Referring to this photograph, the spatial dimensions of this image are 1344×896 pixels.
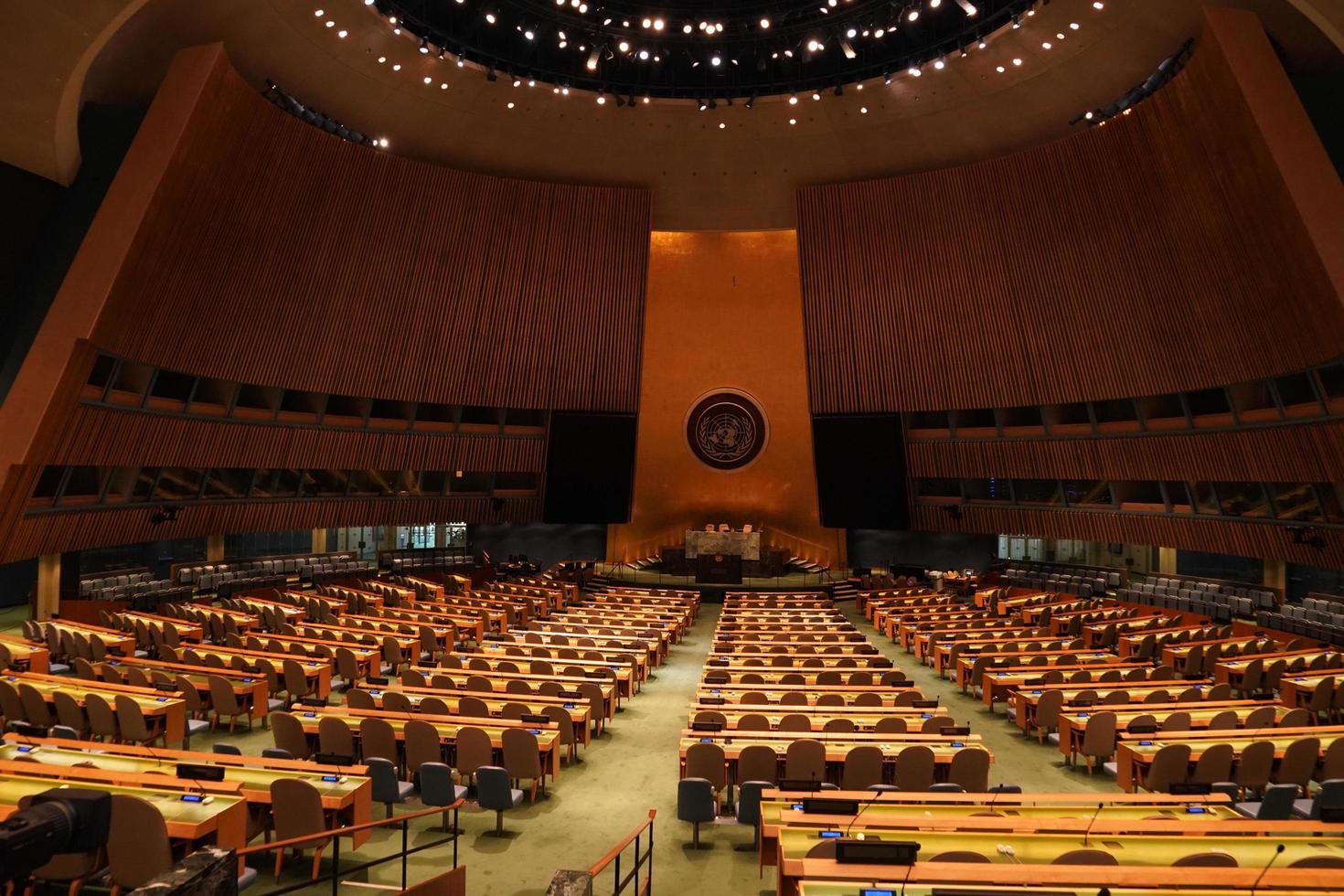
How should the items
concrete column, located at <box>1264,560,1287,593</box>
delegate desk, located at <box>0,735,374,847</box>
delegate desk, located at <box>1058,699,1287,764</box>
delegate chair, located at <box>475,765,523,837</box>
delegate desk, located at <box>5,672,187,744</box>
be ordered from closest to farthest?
delegate desk, located at <box>0,735,374,847</box> → delegate chair, located at <box>475,765,523,837</box> → delegate desk, located at <box>5,672,187,744</box> → delegate desk, located at <box>1058,699,1287,764</box> → concrete column, located at <box>1264,560,1287,593</box>

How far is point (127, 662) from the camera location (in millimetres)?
10484

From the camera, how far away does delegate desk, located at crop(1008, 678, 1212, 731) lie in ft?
33.0

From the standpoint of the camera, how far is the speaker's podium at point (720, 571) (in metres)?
25.3

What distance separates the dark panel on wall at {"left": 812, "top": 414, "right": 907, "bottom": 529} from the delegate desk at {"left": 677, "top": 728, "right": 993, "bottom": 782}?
1636 cm

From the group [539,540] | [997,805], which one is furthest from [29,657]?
[539,540]

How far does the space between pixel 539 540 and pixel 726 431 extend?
7491 mm

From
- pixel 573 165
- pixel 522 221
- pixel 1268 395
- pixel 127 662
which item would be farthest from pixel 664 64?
pixel 127 662

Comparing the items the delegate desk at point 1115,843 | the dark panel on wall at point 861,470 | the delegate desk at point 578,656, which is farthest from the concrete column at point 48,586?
the dark panel on wall at point 861,470

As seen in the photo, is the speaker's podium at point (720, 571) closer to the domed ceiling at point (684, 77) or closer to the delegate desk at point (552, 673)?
the domed ceiling at point (684, 77)

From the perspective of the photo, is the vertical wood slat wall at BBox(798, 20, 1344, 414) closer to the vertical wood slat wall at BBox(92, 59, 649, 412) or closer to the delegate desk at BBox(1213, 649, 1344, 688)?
the delegate desk at BBox(1213, 649, 1344, 688)

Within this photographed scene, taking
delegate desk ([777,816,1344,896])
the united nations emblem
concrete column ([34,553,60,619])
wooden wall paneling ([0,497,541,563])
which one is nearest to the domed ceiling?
wooden wall paneling ([0,497,541,563])

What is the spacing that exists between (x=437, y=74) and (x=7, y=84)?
882 centimetres

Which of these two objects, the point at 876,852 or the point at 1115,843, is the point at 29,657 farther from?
the point at 1115,843

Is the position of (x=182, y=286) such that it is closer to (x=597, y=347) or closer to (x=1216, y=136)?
(x=597, y=347)
